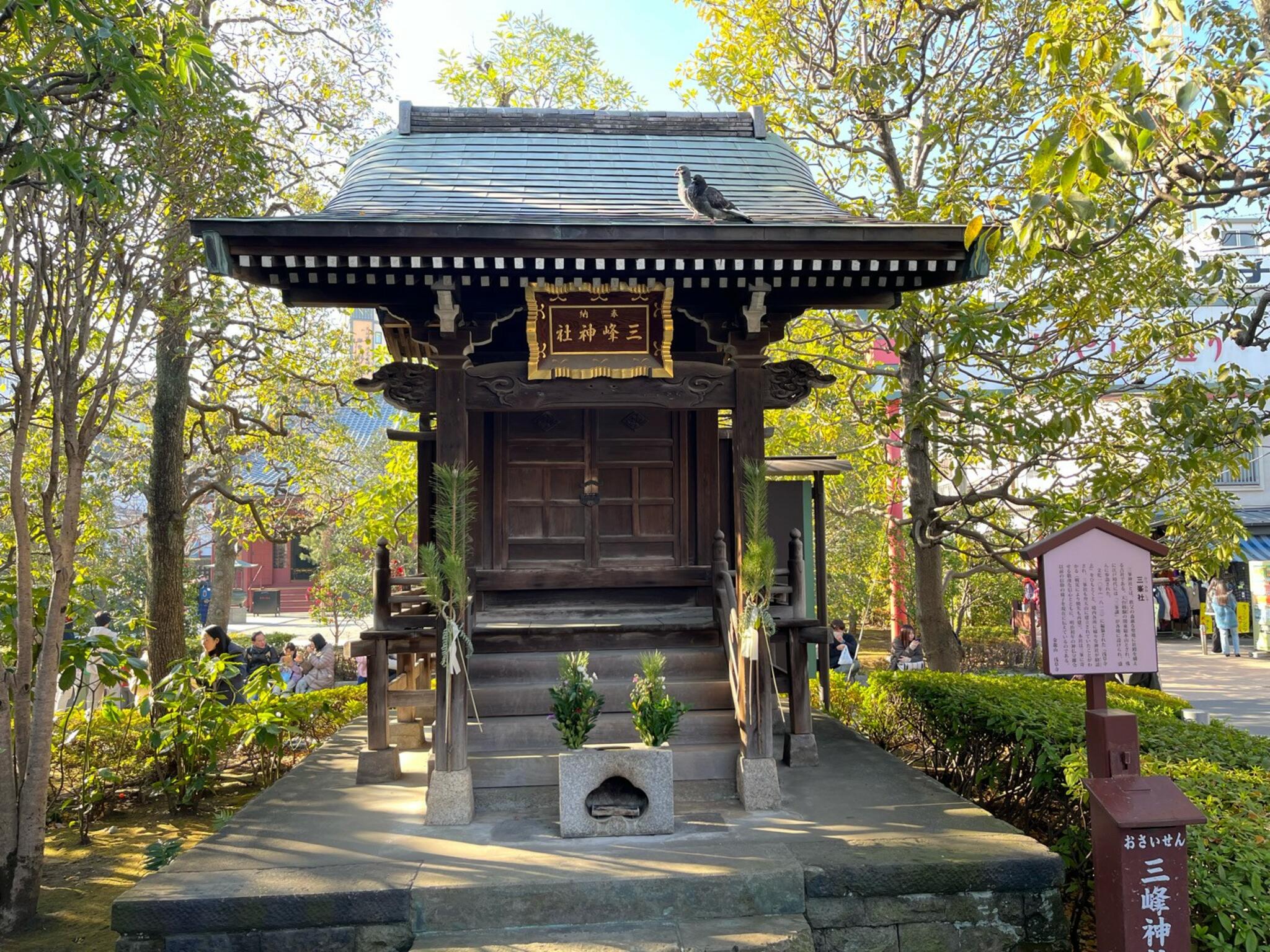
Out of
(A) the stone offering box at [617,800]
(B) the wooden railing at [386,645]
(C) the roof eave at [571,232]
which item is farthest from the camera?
(B) the wooden railing at [386,645]

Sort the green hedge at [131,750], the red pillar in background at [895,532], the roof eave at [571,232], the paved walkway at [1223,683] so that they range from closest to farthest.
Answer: the roof eave at [571,232] < the green hedge at [131,750] < the paved walkway at [1223,683] < the red pillar in background at [895,532]

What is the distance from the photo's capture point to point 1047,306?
9414 millimetres

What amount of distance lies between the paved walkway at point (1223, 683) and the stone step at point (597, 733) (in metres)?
6.46

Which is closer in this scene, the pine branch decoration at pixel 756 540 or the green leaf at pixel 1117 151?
the green leaf at pixel 1117 151

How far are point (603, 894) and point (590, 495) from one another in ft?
13.8

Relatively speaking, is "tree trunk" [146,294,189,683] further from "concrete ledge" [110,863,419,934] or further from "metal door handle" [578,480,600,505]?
"concrete ledge" [110,863,419,934]

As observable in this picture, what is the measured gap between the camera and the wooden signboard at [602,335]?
716 centimetres

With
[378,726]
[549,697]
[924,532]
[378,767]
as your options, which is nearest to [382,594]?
[378,726]

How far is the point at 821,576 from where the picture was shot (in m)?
9.37

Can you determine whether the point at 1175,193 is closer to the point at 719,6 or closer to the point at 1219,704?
the point at 719,6

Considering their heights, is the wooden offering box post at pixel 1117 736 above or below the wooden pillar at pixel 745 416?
below

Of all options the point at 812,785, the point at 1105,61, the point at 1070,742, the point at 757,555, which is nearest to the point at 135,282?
the point at 757,555

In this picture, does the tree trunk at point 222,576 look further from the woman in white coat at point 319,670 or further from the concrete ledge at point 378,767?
the concrete ledge at point 378,767

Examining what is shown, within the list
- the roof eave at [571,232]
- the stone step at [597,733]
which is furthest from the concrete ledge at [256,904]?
the roof eave at [571,232]
